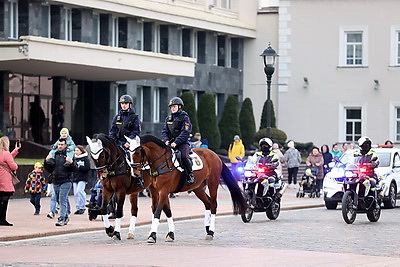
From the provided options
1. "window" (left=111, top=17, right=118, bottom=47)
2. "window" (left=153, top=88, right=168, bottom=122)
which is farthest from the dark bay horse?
"window" (left=153, top=88, right=168, bottom=122)

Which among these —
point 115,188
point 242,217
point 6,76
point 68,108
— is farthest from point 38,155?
point 115,188

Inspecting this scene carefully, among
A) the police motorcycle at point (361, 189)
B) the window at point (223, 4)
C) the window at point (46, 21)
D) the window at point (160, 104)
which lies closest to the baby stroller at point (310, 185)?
the police motorcycle at point (361, 189)

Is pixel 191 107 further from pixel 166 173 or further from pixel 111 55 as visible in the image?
pixel 166 173

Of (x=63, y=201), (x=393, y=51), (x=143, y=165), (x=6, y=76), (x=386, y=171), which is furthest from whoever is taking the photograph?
(x=393, y=51)

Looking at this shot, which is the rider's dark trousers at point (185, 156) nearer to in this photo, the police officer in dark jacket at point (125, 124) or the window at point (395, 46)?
the police officer in dark jacket at point (125, 124)

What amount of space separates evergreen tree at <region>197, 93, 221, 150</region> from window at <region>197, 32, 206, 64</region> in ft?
8.44

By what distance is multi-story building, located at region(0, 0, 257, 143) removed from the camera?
44031 millimetres

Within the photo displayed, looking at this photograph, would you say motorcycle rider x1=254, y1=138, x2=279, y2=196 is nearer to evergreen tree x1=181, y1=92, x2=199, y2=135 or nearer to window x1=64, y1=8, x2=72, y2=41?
window x1=64, y1=8, x2=72, y2=41

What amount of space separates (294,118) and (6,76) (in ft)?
64.7

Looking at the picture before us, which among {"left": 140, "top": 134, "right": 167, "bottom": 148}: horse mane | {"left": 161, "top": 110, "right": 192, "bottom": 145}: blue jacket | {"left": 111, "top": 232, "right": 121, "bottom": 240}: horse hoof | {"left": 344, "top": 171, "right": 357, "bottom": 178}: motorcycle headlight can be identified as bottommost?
{"left": 111, "top": 232, "right": 121, "bottom": 240}: horse hoof

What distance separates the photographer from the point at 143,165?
20469 mm

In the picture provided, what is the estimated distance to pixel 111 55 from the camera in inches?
1753

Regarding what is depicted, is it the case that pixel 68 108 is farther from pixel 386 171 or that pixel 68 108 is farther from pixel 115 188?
pixel 115 188

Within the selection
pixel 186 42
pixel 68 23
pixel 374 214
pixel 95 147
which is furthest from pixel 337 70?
pixel 95 147
